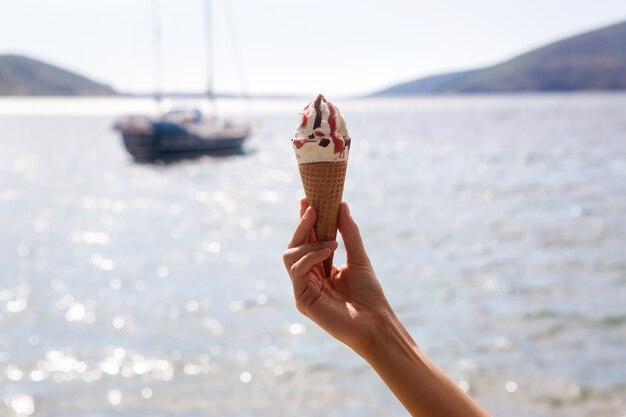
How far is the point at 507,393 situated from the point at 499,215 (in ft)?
43.5

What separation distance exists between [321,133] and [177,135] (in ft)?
131

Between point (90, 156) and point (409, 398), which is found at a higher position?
point (409, 398)

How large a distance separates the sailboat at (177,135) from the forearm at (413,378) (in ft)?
131

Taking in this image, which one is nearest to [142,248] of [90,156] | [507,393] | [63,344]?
[63,344]

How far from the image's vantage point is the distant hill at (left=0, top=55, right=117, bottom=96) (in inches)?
6865

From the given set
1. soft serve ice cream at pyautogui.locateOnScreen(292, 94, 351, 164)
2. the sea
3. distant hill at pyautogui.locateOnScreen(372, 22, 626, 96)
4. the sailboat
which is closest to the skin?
soft serve ice cream at pyautogui.locateOnScreen(292, 94, 351, 164)

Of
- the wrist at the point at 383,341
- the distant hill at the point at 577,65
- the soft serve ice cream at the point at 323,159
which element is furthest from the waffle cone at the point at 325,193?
the distant hill at the point at 577,65

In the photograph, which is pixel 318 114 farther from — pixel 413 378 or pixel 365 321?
pixel 413 378

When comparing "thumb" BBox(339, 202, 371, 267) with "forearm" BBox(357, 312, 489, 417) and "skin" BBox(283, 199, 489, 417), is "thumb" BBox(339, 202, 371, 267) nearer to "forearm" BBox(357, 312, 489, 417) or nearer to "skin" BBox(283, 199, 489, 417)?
"skin" BBox(283, 199, 489, 417)

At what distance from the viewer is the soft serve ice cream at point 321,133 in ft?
7.05

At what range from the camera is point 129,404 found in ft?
27.3

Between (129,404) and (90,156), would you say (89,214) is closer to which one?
(129,404)

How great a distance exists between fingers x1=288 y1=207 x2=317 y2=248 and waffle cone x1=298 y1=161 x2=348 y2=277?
8 cm

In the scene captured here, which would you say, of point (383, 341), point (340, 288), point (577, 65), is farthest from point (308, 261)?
point (577, 65)
